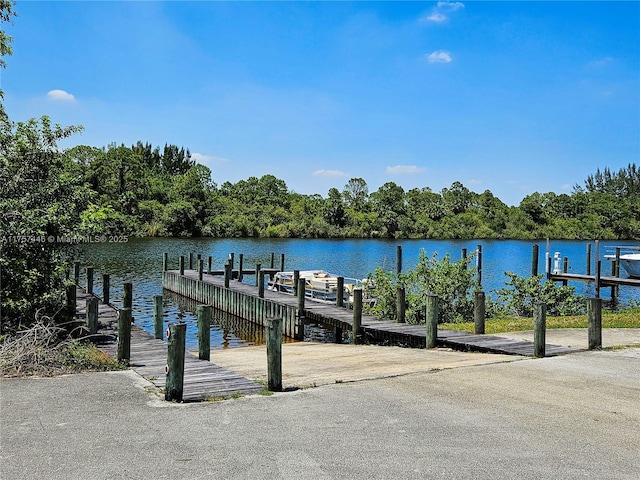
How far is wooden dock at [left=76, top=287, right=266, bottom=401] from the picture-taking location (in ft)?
26.2

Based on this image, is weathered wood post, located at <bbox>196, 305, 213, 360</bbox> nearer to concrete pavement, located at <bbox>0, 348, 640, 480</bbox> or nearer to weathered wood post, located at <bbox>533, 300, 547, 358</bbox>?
concrete pavement, located at <bbox>0, 348, 640, 480</bbox>

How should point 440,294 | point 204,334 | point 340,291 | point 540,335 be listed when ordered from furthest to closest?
point 340,291, point 440,294, point 540,335, point 204,334

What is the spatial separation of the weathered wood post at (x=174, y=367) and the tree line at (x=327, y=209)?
263 feet

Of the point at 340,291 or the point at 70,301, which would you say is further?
the point at 340,291

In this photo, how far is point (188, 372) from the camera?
9242mm

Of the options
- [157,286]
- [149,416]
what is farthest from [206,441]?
[157,286]

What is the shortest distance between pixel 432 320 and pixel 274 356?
591 cm

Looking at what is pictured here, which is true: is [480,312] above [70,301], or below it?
below

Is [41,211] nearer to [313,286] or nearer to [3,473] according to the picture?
[3,473]

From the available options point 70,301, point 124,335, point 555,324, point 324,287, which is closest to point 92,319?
point 70,301

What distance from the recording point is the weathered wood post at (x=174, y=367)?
24.4 feet

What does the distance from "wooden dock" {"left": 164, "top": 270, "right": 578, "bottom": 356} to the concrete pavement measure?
3981 millimetres

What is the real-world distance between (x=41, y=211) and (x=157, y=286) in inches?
967

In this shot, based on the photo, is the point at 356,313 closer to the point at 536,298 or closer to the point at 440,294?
the point at 440,294
